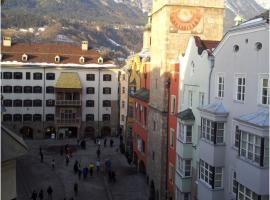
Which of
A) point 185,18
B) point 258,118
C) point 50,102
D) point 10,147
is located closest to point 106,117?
point 50,102

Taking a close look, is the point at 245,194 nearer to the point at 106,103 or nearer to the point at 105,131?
the point at 106,103

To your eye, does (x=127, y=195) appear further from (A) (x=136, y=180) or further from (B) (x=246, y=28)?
(B) (x=246, y=28)

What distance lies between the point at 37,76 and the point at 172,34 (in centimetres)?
3652

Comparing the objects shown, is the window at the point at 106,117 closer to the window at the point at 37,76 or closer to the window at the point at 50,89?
the window at the point at 50,89

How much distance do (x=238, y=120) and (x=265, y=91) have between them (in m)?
1.88

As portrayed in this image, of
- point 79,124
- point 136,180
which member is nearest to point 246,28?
point 136,180

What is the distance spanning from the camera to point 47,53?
238 feet

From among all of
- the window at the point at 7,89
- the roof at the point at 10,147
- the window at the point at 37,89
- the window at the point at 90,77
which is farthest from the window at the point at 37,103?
the roof at the point at 10,147

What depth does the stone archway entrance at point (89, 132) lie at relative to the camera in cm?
7233

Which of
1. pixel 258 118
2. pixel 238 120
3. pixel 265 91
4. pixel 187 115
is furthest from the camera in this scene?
pixel 187 115

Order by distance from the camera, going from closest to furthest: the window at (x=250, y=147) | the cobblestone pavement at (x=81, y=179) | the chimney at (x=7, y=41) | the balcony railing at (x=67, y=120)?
1. the window at (x=250, y=147)
2. the cobblestone pavement at (x=81, y=179)
3. the balcony railing at (x=67, y=120)
4. the chimney at (x=7, y=41)

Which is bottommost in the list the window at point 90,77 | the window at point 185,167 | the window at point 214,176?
the window at point 185,167

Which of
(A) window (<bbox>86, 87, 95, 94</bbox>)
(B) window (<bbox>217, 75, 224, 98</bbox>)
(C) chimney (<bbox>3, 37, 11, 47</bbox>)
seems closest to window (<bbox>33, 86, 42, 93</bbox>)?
(A) window (<bbox>86, 87, 95, 94</bbox>)

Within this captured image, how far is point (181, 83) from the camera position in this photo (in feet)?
111
